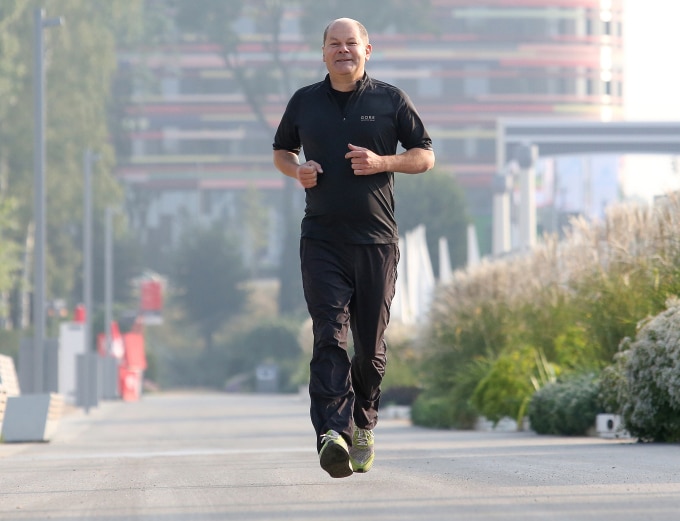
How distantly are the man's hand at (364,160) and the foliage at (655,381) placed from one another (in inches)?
206

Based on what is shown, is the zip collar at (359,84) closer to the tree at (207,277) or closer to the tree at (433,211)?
the tree at (433,211)

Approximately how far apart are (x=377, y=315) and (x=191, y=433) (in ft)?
46.9

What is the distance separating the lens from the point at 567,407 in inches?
661

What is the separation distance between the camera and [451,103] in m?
134

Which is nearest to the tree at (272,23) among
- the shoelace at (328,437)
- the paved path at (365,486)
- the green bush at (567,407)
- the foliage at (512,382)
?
the foliage at (512,382)

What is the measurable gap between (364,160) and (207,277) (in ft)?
303

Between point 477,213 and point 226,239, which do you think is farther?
point 477,213

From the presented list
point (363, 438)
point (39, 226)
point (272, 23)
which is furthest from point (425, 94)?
point (363, 438)

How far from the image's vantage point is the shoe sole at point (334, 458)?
7.95m

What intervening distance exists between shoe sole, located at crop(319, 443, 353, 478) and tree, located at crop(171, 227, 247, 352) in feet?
303

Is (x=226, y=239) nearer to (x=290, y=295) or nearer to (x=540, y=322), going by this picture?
(x=290, y=295)

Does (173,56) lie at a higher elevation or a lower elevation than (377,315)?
higher

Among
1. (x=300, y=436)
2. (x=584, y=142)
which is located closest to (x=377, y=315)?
(x=300, y=436)

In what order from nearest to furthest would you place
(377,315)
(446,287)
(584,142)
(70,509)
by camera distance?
(70,509), (377,315), (446,287), (584,142)
